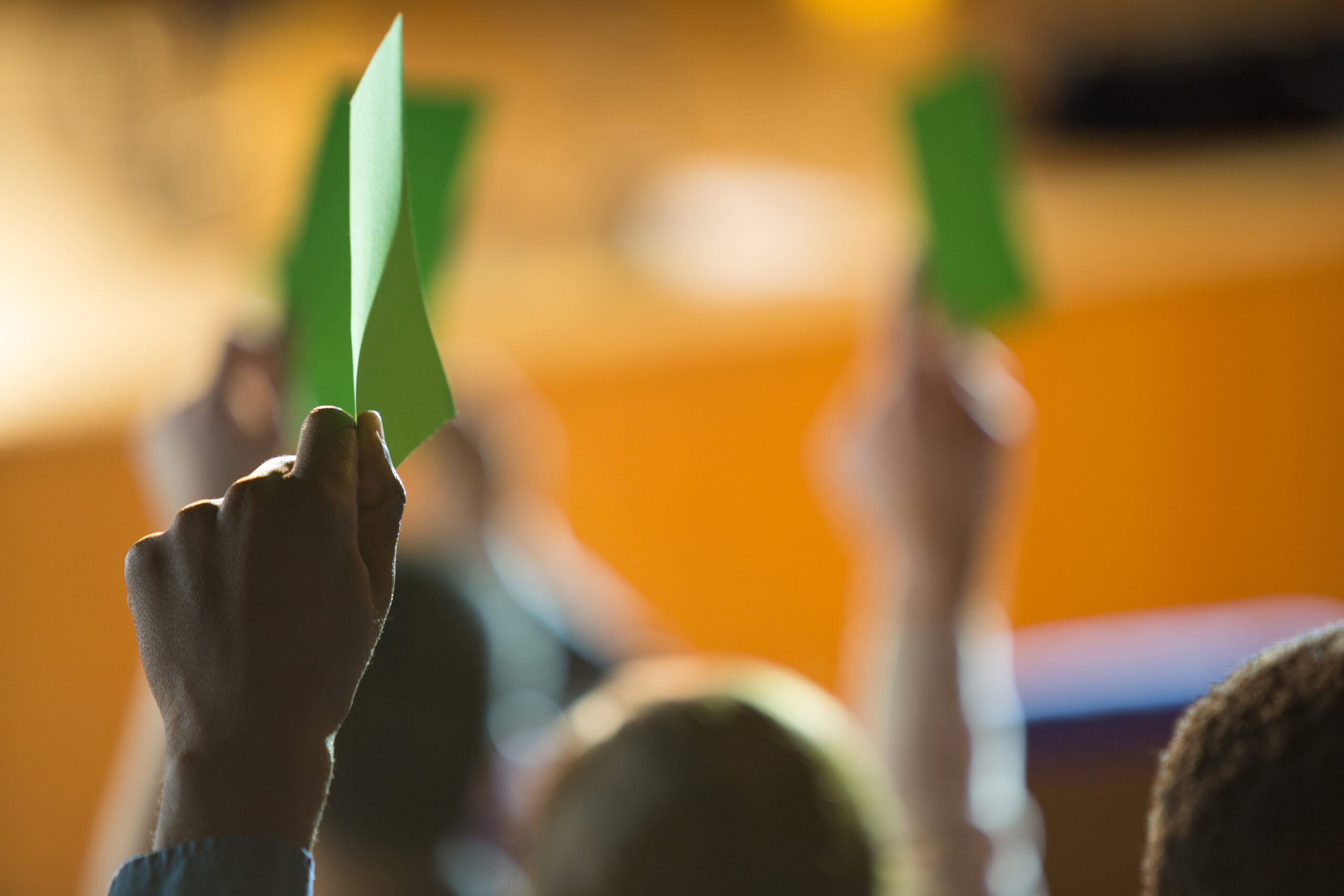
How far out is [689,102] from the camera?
5457 mm

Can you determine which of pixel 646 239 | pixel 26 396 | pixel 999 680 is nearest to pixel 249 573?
pixel 999 680

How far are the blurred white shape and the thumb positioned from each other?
6.95 feet

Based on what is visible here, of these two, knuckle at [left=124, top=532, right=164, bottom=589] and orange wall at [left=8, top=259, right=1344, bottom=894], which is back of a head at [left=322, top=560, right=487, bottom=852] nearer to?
knuckle at [left=124, top=532, right=164, bottom=589]

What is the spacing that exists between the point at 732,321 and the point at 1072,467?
67cm

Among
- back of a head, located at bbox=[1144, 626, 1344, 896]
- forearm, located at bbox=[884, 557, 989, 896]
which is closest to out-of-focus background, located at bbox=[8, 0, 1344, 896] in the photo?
forearm, located at bbox=[884, 557, 989, 896]

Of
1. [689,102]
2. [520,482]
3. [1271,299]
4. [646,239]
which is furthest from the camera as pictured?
[689,102]

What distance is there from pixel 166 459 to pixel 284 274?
0.41 feet

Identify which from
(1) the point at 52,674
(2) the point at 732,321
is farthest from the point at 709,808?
(2) the point at 732,321

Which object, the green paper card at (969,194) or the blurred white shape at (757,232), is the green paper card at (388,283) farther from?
the blurred white shape at (757,232)

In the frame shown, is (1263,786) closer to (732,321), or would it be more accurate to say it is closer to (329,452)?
(329,452)

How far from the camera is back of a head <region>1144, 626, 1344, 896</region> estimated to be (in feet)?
1.14

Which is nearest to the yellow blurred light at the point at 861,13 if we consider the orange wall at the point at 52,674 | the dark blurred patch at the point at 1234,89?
the dark blurred patch at the point at 1234,89

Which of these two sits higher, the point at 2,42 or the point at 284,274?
the point at 2,42

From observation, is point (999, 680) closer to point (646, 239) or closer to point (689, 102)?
point (646, 239)
